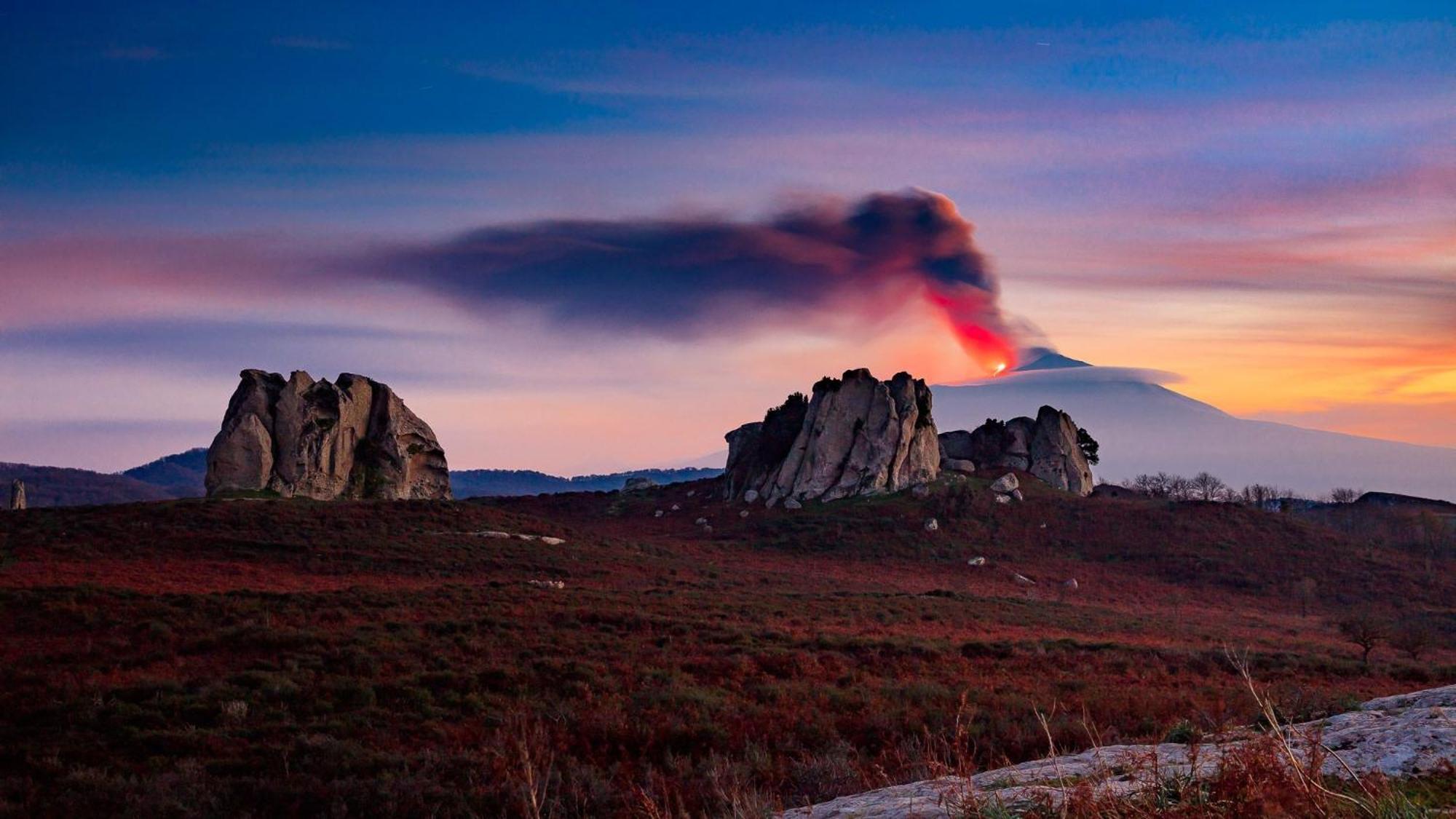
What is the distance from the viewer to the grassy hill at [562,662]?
397 inches

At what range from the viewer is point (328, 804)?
9484mm

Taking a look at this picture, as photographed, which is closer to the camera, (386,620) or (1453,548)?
(386,620)

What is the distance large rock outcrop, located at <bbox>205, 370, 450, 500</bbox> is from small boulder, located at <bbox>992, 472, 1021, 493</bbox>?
47351mm

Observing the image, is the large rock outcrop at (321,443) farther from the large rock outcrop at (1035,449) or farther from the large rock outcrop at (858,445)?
the large rock outcrop at (1035,449)

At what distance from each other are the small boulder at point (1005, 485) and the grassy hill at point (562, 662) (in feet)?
55.5

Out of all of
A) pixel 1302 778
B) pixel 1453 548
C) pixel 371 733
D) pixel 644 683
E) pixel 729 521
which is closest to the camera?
pixel 1302 778

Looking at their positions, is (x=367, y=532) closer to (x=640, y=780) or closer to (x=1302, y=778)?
(x=640, y=780)

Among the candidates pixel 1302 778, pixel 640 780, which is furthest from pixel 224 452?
pixel 1302 778

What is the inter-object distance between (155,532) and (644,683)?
122 ft

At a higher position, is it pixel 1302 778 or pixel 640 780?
pixel 1302 778

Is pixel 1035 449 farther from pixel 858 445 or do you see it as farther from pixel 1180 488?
pixel 1180 488

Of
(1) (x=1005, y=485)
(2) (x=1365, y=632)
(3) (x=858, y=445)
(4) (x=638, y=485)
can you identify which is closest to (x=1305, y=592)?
(1) (x=1005, y=485)

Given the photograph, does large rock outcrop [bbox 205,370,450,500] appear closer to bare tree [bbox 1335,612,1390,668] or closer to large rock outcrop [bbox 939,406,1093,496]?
large rock outcrop [bbox 939,406,1093,496]

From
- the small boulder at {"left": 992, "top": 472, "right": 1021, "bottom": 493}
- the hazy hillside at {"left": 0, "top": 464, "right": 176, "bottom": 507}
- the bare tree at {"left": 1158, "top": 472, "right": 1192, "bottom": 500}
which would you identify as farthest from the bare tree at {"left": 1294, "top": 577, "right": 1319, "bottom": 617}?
the hazy hillside at {"left": 0, "top": 464, "right": 176, "bottom": 507}
